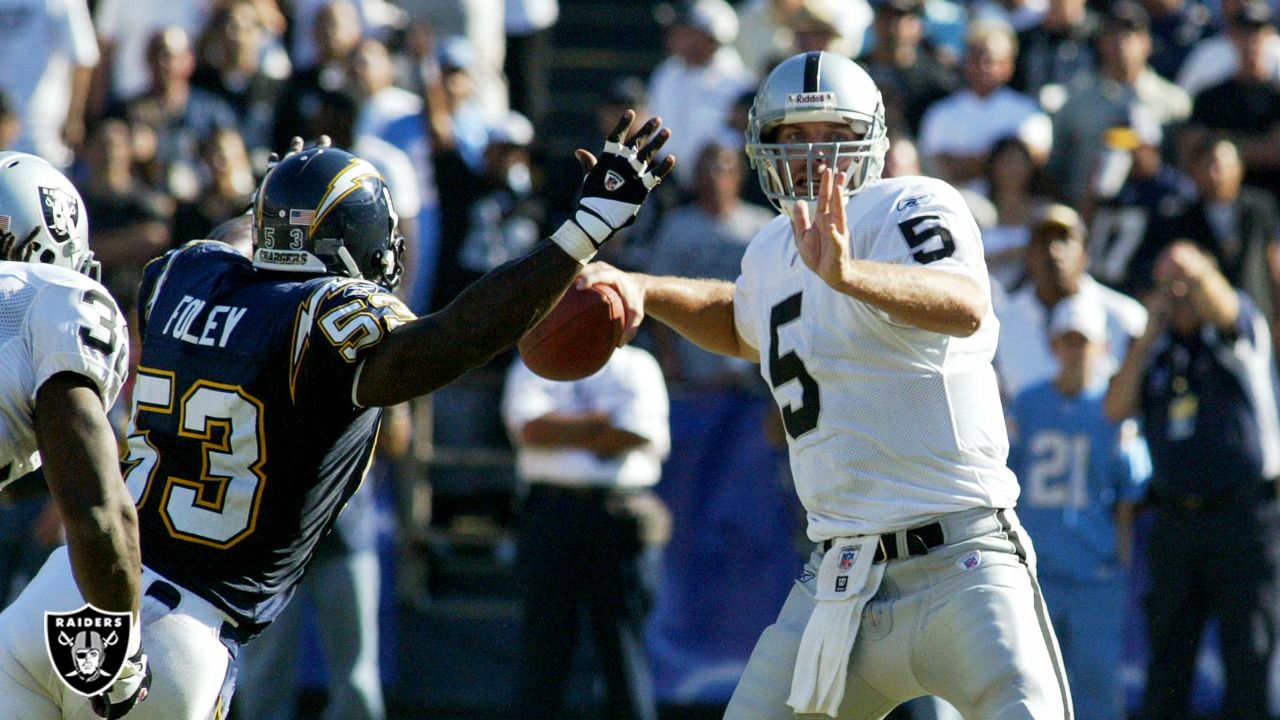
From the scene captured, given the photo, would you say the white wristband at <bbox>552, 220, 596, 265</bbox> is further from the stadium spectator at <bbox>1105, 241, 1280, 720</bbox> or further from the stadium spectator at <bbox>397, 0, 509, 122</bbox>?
the stadium spectator at <bbox>397, 0, 509, 122</bbox>

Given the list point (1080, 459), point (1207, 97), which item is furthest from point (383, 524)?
point (1207, 97)

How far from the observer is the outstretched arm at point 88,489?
140 inches

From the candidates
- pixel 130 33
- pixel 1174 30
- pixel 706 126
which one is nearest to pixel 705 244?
pixel 706 126

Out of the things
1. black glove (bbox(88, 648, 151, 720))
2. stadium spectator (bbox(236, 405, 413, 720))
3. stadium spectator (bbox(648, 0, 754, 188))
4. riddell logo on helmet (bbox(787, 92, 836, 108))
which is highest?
riddell logo on helmet (bbox(787, 92, 836, 108))

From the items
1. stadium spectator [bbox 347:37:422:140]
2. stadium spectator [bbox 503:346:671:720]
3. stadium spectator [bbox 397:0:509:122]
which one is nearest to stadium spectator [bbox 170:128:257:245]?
stadium spectator [bbox 347:37:422:140]

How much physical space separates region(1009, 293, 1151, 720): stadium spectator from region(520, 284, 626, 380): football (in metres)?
3.49

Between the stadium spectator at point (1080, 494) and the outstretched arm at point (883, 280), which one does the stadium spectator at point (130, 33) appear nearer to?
the stadium spectator at point (1080, 494)

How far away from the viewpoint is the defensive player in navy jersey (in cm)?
380

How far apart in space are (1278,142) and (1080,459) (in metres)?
2.52

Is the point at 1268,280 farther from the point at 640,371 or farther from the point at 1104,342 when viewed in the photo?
the point at 640,371

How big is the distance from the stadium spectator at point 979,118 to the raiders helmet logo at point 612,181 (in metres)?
5.67

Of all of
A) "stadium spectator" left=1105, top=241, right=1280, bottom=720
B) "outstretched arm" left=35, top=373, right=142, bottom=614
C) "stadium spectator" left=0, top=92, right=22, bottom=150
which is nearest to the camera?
"outstretched arm" left=35, top=373, right=142, bottom=614

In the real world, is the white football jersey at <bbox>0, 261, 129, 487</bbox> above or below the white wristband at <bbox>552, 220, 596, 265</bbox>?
below

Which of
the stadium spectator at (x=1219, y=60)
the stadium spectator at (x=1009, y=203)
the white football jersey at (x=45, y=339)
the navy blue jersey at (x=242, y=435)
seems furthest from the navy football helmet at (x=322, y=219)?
the stadium spectator at (x=1219, y=60)
